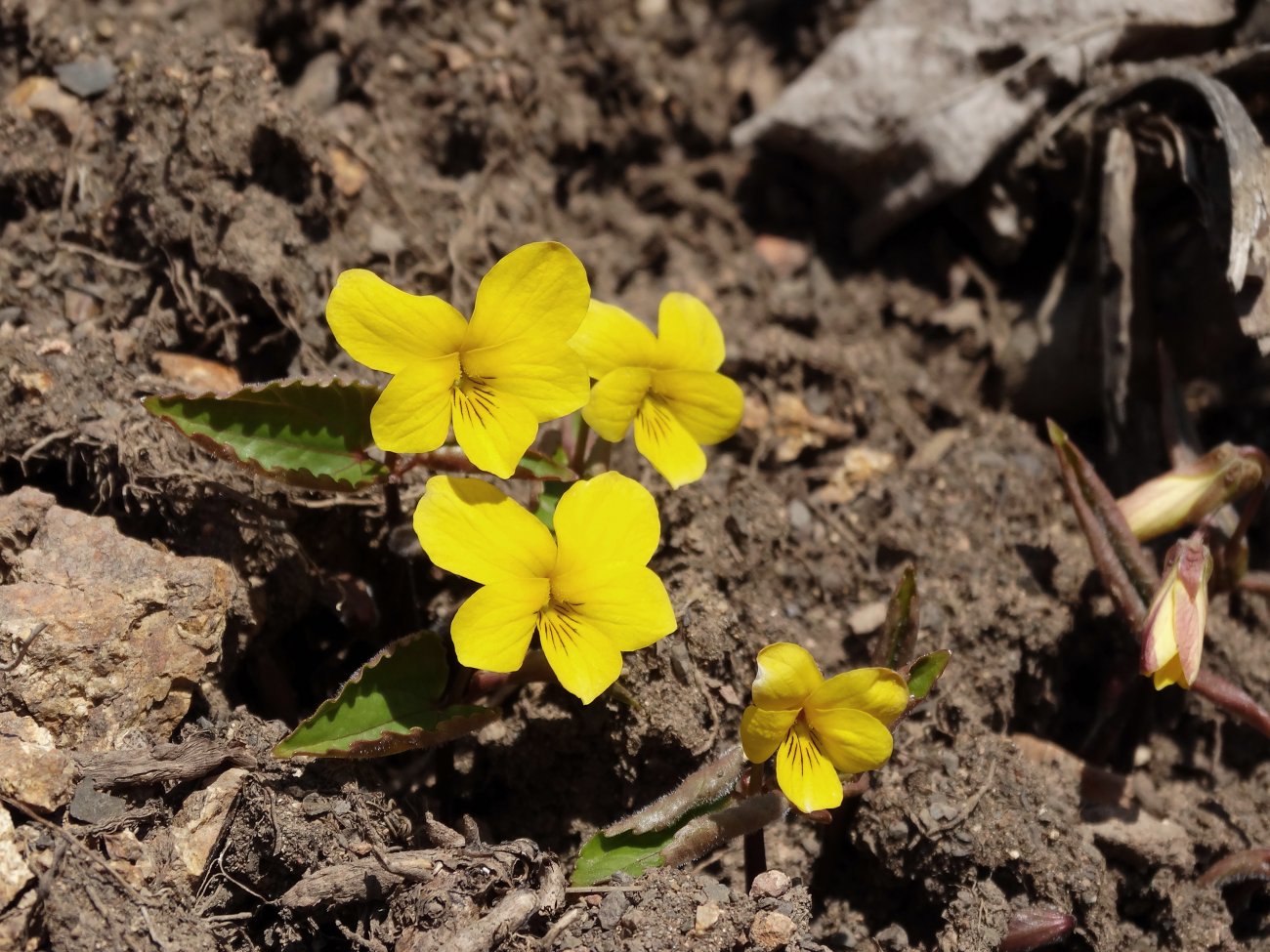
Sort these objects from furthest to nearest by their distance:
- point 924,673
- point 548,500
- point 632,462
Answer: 1. point 632,462
2. point 548,500
3. point 924,673

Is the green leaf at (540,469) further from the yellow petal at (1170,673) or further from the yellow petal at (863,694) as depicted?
the yellow petal at (1170,673)

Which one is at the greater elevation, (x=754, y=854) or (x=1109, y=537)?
(x=1109, y=537)

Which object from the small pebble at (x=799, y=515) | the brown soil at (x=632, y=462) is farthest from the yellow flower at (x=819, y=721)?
the small pebble at (x=799, y=515)

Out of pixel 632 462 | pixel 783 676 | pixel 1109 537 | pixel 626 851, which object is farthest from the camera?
pixel 632 462

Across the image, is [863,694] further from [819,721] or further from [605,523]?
[605,523]

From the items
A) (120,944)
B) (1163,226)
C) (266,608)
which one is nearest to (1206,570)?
(1163,226)

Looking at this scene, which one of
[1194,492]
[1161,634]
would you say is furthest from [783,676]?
[1194,492]
